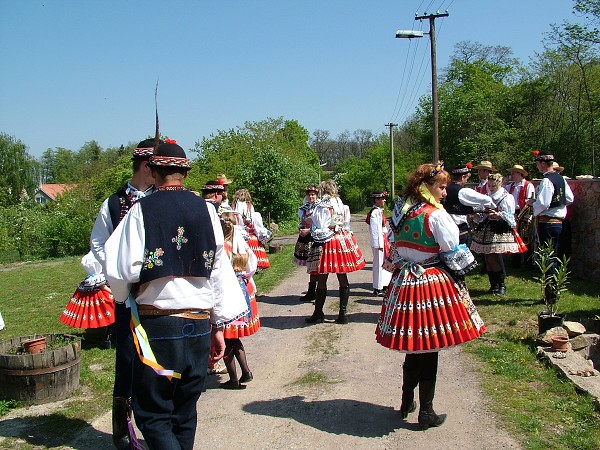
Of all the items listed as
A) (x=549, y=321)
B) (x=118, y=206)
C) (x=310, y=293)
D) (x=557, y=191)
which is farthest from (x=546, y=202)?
(x=118, y=206)

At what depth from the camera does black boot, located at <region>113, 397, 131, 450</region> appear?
3963mm

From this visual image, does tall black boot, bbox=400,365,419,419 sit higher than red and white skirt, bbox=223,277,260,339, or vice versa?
red and white skirt, bbox=223,277,260,339

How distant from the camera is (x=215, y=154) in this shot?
105ft

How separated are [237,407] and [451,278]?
6.90ft

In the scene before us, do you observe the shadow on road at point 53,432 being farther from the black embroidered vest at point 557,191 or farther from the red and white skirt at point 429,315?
Result: the black embroidered vest at point 557,191

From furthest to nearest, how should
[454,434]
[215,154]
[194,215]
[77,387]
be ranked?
1. [215,154]
2. [77,387]
3. [454,434]
4. [194,215]

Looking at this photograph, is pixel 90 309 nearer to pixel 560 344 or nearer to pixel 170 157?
pixel 170 157

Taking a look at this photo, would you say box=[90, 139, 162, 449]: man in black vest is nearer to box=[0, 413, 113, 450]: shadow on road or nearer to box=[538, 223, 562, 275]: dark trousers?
box=[0, 413, 113, 450]: shadow on road

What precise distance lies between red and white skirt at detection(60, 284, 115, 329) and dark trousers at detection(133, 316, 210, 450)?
3.58 meters

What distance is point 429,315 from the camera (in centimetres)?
404

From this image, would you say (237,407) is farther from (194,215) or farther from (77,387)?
(194,215)

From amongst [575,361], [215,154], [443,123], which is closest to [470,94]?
[443,123]

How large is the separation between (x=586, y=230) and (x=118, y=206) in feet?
27.5

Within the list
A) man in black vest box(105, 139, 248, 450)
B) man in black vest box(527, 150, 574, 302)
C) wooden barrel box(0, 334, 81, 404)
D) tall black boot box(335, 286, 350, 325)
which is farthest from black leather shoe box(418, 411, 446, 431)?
man in black vest box(527, 150, 574, 302)
